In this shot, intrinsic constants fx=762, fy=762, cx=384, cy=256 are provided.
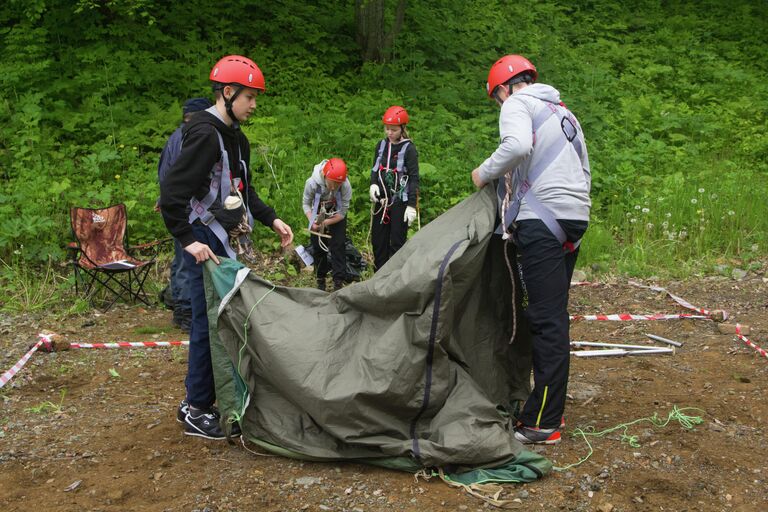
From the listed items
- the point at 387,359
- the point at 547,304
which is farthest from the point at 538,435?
the point at 387,359

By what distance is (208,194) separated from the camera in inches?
163

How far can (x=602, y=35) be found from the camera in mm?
16109

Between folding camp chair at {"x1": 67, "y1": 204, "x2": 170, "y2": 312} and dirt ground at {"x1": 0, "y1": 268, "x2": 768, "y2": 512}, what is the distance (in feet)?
4.12

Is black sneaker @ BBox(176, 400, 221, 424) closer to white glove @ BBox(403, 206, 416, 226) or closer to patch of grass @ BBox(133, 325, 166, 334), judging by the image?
patch of grass @ BBox(133, 325, 166, 334)

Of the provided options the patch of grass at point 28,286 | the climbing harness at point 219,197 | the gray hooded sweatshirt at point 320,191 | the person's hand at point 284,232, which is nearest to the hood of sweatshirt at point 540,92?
the person's hand at point 284,232

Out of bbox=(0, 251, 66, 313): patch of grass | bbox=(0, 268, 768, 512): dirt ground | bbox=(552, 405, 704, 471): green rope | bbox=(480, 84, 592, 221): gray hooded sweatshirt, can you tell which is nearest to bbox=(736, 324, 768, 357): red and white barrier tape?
bbox=(0, 268, 768, 512): dirt ground

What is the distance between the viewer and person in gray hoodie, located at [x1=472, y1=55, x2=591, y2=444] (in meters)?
4.03

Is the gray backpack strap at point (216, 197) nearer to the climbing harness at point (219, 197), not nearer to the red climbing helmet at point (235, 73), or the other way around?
the climbing harness at point (219, 197)

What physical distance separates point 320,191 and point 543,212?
402 centimetres

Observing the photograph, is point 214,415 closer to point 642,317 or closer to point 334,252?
point 334,252

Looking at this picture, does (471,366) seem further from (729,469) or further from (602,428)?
(729,469)

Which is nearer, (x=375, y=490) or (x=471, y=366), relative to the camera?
(x=375, y=490)

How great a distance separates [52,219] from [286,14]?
6.25m

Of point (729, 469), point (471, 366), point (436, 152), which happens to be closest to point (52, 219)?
Answer: point (436, 152)
